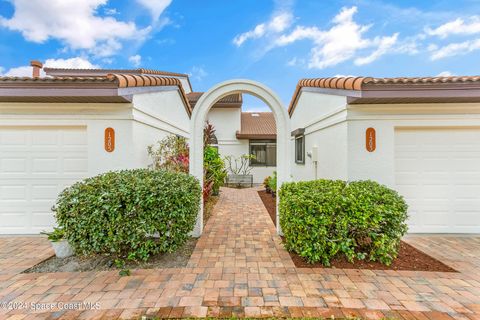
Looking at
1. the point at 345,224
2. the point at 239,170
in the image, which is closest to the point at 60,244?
the point at 345,224

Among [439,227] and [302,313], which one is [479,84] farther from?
[302,313]

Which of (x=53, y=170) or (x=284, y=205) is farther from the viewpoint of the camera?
(x=53, y=170)

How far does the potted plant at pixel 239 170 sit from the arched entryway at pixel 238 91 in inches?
357

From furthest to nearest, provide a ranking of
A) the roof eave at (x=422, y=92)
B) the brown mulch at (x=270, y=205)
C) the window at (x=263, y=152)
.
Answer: the window at (x=263, y=152), the brown mulch at (x=270, y=205), the roof eave at (x=422, y=92)

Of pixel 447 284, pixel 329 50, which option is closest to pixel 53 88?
pixel 447 284

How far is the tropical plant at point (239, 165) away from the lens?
16.1 metres

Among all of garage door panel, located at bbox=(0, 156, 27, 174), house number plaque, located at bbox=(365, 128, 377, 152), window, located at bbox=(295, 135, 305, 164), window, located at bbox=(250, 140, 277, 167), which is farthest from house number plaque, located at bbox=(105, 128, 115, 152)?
window, located at bbox=(250, 140, 277, 167)

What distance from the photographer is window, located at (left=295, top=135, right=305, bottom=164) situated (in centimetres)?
1027

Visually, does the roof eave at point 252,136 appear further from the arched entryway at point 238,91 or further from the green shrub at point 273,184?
the arched entryway at point 238,91

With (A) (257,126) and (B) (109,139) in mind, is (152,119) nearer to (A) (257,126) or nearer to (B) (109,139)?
(B) (109,139)

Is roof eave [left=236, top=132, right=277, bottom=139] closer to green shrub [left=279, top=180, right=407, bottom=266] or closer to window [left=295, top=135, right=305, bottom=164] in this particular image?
window [left=295, top=135, right=305, bottom=164]

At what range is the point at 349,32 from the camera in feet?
36.1

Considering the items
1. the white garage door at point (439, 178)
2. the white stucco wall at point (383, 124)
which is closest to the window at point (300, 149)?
the white stucco wall at point (383, 124)

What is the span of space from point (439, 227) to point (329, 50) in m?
11.2
